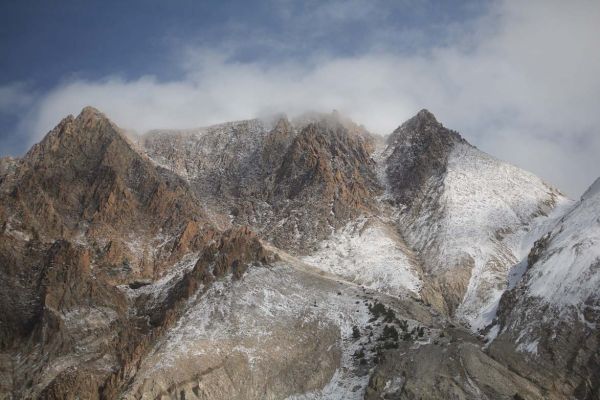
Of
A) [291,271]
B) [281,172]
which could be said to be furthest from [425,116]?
[291,271]

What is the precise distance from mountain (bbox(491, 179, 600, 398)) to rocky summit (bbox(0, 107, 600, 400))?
264 mm

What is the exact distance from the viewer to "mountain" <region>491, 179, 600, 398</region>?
88.6 meters

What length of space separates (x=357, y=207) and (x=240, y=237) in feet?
135

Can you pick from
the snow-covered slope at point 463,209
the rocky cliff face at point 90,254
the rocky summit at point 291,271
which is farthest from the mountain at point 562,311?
the rocky cliff face at point 90,254

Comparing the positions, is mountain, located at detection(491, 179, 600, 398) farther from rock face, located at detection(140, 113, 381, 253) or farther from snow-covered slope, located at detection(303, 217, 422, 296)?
rock face, located at detection(140, 113, 381, 253)

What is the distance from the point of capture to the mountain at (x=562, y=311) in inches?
3487

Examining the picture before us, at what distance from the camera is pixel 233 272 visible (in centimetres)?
12069

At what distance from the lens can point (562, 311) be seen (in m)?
95.7

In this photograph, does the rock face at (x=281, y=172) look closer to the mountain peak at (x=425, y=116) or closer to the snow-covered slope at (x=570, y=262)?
the mountain peak at (x=425, y=116)

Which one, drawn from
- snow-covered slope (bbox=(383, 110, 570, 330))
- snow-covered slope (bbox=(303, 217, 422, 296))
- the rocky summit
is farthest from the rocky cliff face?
snow-covered slope (bbox=(383, 110, 570, 330))

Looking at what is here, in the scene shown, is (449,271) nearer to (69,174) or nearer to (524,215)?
(524,215)

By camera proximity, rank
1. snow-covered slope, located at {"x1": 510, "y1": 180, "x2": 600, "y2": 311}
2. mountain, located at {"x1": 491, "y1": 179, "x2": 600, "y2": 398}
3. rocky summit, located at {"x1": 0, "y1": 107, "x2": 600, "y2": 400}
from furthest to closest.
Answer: snow-covered slope, located at {"x1": 510, "y1": 180, "x2": 600, "y2": 311}
rocky summit, located at {"x1": 0, "y1": 107, "x2": 600, "y2": 400}
mountain, located at {"x1": 491, "y1": 179, "x2": 600, "y2": 398}

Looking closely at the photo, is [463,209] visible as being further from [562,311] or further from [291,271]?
[562,311]

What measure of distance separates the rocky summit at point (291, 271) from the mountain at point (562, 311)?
264 millimetres
